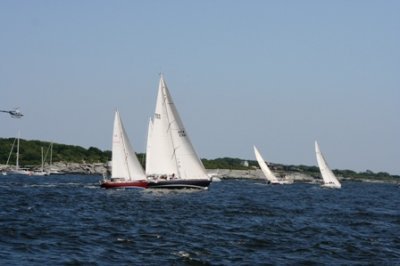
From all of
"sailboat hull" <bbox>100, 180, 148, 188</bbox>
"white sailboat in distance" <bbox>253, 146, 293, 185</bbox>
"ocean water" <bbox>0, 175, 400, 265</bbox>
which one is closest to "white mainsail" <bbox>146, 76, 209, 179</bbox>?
"sailboat hull" <bbox>100, 180, 148, 188</bbox>

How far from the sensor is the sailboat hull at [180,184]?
7206 cm

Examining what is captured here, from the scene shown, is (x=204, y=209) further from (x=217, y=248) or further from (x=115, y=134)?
(x=115, y=134)

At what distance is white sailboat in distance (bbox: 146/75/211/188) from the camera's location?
73500 mm

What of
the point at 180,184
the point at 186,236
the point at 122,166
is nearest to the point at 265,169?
the point at 122,166

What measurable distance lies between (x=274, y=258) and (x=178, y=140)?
4662cm

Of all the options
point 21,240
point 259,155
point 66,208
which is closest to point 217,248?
point 21,240

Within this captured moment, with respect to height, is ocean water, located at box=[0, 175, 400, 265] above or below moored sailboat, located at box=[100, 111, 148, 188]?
below

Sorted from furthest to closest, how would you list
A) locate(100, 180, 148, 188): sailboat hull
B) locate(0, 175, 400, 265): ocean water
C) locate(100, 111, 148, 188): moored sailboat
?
locate(100, 111, 148, 188): moored sailboat → locate(100, 180, 148, 188): sailboat hull → locate(0, 175, 400, 265): ocean water

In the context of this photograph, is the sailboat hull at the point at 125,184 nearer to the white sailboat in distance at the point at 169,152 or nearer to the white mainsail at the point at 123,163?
the white mainsail at the point at 123,163

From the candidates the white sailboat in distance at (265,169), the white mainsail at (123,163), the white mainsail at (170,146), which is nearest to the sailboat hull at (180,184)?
the white mainsail at (170,146)

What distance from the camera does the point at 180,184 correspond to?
72.1 metres

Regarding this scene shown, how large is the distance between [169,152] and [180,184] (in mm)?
3956

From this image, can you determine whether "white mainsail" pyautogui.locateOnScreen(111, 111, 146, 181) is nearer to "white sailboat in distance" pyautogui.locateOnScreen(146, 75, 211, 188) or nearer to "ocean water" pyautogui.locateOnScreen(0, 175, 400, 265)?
"white sailboat in distance" pyautogui.locateOnScreen(146, 75, 211, 188)

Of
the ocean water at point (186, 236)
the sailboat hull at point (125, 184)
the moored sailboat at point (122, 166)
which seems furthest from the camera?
the moored sailboat at point (122, 166)
